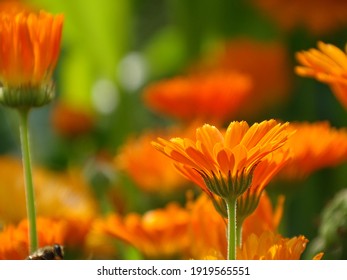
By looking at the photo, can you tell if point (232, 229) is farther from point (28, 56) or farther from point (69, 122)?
point (69, 122)

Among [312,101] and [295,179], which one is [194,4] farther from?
[295,179]

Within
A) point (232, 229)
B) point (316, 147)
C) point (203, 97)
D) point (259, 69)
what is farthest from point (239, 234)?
point (259, 69)

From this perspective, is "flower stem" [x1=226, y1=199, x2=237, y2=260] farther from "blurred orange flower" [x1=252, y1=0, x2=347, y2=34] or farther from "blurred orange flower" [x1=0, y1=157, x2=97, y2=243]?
"blurred orange flower" [x1=252, y1=0, x2=347, y2=34]

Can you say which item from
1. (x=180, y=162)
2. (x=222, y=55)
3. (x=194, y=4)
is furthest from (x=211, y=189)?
(x=194, y=4)

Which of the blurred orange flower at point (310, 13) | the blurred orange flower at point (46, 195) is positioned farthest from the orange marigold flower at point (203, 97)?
the blurred orange flower at point (310, 13)

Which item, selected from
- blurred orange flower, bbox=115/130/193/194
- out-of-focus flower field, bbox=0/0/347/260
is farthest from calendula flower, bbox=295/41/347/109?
blurred orange flower, bbox=115/130/193/194
